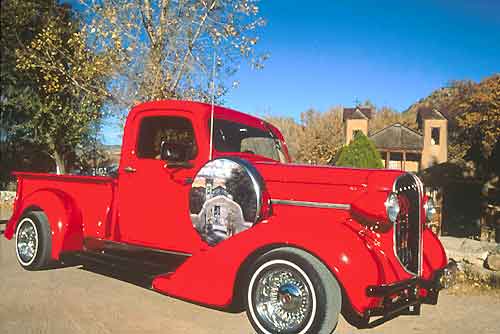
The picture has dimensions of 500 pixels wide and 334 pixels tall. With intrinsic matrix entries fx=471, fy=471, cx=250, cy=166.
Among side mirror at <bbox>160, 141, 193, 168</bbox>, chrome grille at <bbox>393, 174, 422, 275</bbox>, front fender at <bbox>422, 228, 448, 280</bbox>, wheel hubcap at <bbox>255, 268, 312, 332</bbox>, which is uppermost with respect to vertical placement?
side mirror at <bbox>160, 141, 193, 168</bbox>

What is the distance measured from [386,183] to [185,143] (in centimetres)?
209

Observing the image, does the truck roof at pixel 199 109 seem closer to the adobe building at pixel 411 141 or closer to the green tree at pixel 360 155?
the green tree at pixel 360 155

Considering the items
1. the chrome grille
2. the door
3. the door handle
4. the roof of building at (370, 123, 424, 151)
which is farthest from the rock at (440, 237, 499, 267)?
the roof of building at (370, 123, 424, 151)

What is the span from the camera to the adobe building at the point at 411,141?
24000mm

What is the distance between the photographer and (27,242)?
582 centimetres

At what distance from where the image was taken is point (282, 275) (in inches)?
143

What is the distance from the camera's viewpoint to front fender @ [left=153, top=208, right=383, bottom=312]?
11.0ft

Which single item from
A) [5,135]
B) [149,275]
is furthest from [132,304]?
[5,135]

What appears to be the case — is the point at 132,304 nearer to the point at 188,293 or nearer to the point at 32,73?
the point at 188,293

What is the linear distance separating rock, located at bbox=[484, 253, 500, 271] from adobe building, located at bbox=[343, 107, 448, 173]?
16.8 m

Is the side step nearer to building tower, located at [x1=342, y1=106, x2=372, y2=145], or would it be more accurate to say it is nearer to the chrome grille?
the chrome grille

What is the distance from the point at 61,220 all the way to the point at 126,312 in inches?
64.9

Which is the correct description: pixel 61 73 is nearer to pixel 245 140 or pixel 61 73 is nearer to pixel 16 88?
pixel 245 140

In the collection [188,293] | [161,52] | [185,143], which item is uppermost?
[161,52]
